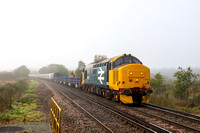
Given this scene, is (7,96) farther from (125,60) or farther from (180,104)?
(180,104)

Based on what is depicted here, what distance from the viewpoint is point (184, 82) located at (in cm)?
1811

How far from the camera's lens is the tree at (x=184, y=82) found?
17812mm

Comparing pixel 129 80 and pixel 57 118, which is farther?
pixel 129 80

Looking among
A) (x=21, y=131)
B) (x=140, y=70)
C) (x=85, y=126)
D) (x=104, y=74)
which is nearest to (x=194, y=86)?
(x=140, y=70)

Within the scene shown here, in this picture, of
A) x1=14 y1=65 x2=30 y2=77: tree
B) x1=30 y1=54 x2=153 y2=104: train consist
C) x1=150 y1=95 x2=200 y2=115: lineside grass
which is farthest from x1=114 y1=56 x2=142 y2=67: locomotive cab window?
x1=14 y1=65 x2=30 y2=77: tree

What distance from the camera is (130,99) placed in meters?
12.7

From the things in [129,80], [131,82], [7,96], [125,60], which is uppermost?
[125,60]

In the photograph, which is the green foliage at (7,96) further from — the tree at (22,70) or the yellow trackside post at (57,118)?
the tree at (22,70)

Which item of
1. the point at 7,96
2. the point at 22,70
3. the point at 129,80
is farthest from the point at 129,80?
the point at 22,70

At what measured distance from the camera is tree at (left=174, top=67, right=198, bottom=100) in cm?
1781

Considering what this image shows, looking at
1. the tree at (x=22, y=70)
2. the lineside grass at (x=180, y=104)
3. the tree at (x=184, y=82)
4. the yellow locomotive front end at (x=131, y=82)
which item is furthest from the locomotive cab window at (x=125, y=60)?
the tree at (x=22, y=70)

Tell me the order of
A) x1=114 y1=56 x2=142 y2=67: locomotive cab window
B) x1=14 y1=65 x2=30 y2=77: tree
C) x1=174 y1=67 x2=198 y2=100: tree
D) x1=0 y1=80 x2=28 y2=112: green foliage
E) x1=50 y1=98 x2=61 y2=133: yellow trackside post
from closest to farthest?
x1=50 y1=98 x2=61 y2=133: yellow trackside post → x1=0 y1=80 x2=28 y2=112: green foliage → x1=114 y1=56 x2=142 y2=67: locomotive cab window → x1=174 y1=67 x2=198 y2=100: tree → x1=14 y1=65 x2=30 y2=77: tree

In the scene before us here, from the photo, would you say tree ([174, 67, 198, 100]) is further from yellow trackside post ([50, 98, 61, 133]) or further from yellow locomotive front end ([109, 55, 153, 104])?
yellow trackside post ([50, 98, 61, 133])

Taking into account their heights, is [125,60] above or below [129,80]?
above
